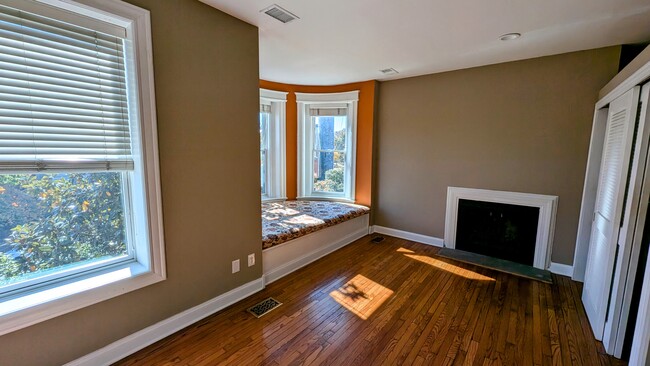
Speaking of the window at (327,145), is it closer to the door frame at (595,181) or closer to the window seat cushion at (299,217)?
the window seat cushion at (299,217)

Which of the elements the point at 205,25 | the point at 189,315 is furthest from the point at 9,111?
the point at 189,315

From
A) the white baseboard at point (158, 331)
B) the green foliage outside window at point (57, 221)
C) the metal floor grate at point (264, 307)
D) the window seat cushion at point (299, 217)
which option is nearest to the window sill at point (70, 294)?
the green foliage outside window at point (57, 221)

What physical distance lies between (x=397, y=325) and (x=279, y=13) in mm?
2574

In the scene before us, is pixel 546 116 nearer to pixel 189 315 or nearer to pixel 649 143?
pixel 649 143

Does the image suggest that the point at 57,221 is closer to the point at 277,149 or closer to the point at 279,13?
the point at 279,13

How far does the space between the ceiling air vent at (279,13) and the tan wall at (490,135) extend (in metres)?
2.26

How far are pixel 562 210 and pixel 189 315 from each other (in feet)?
12.4

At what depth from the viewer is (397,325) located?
217 centimetres

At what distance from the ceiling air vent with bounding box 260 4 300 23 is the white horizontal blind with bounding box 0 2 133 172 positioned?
101 cm

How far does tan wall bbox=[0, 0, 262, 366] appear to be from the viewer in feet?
5.36

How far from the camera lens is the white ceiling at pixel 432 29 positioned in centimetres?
196

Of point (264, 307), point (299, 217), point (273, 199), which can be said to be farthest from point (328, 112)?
point (264, 307)

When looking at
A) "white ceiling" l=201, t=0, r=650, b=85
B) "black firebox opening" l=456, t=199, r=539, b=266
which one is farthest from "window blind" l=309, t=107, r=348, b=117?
"black firebox opening" l=456, t=199, r=539, b=266

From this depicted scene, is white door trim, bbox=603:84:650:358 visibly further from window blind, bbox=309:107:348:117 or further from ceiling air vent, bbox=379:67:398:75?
window blind, bbox=309:107:348:117
